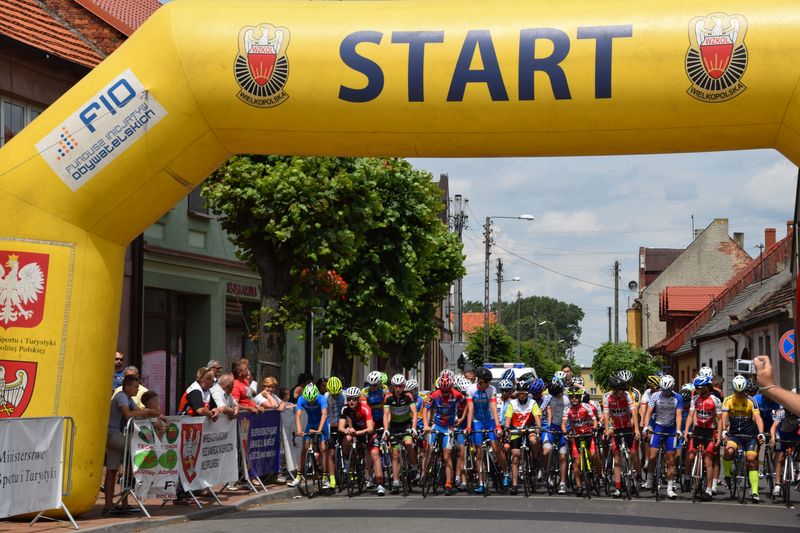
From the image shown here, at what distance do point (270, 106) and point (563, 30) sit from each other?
3005 mm

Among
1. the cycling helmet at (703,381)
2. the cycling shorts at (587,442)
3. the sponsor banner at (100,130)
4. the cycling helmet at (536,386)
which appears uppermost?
the sponsor banner at (100,130)

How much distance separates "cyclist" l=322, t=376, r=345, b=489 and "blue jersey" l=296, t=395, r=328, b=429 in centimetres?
9

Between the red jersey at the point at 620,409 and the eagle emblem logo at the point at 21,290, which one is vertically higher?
the eagle emblem logo at the point at 21,290

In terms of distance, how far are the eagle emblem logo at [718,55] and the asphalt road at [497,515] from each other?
4.51m

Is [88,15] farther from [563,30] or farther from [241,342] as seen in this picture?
[563,30]

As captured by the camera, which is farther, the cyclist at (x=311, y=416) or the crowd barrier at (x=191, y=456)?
the cyclist at (x=311, y=416)

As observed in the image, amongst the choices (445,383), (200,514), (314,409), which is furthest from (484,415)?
(200,514)

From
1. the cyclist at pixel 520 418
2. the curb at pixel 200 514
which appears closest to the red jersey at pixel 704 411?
the cyclist at pixel 520 418

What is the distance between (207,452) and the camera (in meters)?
14.7

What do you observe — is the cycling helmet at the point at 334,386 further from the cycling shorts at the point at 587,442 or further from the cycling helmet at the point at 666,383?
the cycling helmet at the point at 666,383

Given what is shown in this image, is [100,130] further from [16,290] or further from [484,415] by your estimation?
[484,415]

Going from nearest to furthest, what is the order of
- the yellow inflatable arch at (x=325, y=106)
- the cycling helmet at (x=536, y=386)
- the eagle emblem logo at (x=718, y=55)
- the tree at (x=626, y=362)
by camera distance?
1. the eagle emblem logo at (x=718, y=55)
2. the yellow inflatable arch at (x=325, y=106)
3. the cycling helmet at (x=536, y=386)
4. the tree at (x=626, y=362)

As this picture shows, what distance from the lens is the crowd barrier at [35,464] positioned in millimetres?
11039

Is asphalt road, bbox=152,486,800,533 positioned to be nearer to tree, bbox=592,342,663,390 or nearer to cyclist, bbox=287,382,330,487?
cyclist, bbox=287,382,330,487
